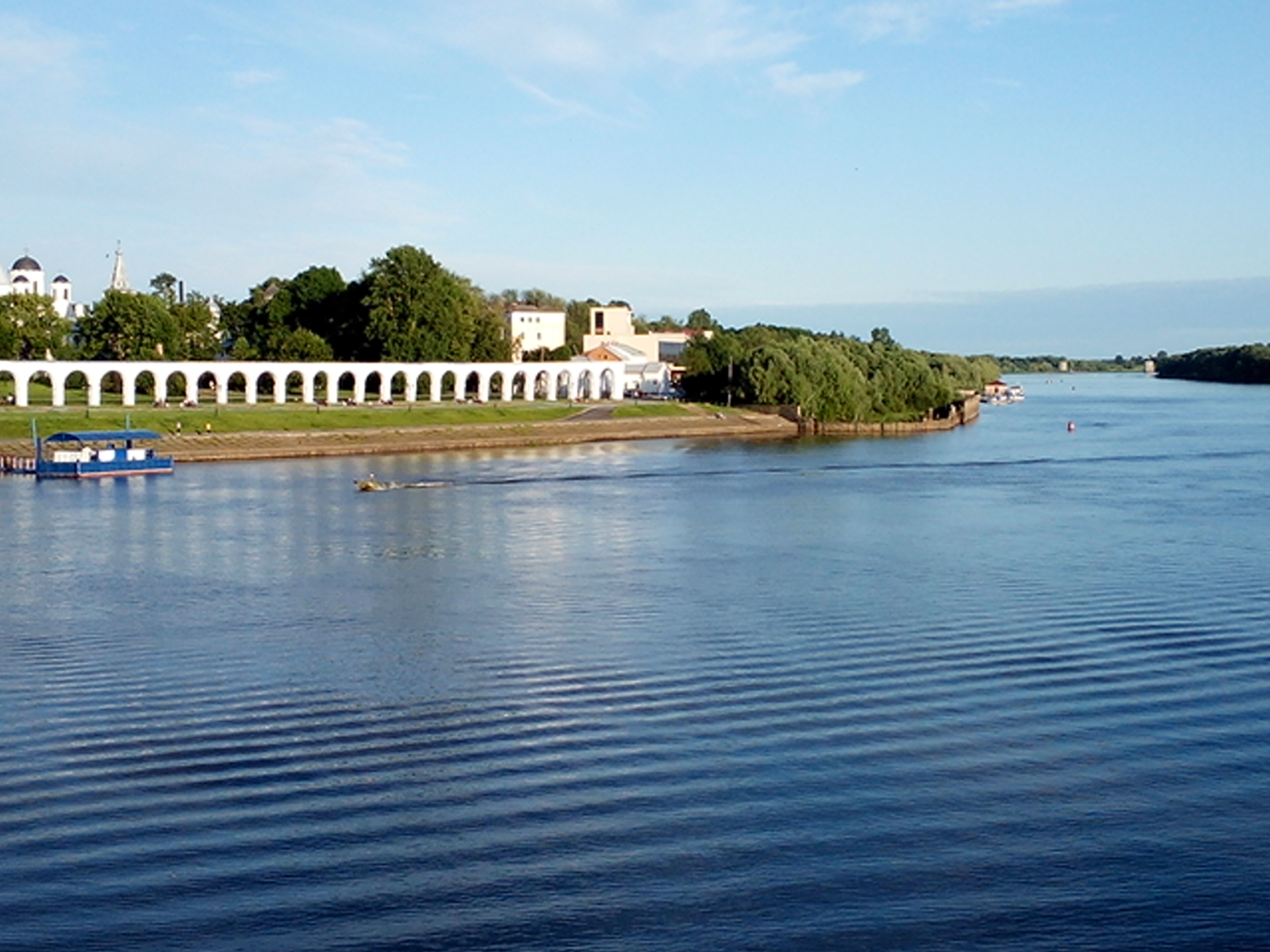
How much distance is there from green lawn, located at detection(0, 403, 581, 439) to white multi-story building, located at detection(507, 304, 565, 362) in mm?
28251

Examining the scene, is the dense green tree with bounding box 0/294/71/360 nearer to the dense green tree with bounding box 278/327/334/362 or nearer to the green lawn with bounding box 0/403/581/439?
the dense green tree with bounding box 278/327/334/362

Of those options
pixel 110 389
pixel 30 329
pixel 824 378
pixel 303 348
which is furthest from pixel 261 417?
pixel 824 378

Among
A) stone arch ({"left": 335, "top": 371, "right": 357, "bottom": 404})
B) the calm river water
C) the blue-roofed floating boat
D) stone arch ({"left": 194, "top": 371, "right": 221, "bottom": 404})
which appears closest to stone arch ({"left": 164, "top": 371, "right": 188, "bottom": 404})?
stone arch ({"left": 194, "top": 371, "right": 221, "bottom": 404})

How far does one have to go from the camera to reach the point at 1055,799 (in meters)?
8.91

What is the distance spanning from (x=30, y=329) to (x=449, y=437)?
20.4m

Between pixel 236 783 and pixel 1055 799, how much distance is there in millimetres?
5310

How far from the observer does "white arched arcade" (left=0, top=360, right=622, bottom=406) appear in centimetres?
4534

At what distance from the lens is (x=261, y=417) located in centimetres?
4397

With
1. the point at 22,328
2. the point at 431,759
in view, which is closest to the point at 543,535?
the point at 431,759

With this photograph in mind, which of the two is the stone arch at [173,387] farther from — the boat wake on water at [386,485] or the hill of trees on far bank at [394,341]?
the boat wake on water at [386,485]

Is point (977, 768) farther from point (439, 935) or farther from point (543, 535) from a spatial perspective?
point (543, 535)

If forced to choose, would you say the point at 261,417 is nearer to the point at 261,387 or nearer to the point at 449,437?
the point at 449,437

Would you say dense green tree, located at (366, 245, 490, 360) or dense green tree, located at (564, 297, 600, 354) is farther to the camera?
dense green tree, located at (564, 297, 600, 354)

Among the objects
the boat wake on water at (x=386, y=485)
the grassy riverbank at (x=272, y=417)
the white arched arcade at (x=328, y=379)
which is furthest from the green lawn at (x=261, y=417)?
the boat wake on water at (x=386, y=485)
